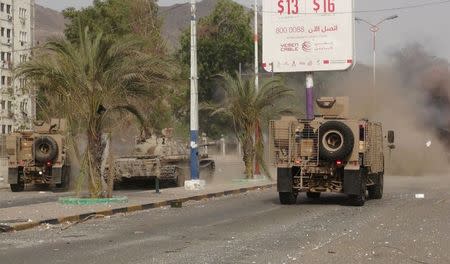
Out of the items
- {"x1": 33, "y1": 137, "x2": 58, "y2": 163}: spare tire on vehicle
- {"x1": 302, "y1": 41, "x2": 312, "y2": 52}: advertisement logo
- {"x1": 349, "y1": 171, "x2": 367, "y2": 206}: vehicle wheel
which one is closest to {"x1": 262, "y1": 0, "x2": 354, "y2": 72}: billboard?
{"x1": 302, "y1": 41, "x2": 312, "y2": 52}: advertisement logo

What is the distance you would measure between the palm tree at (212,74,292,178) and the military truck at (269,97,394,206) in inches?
374

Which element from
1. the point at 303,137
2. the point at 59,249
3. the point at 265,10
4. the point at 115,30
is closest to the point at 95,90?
the point at 303,137

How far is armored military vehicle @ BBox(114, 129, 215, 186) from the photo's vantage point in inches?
1040

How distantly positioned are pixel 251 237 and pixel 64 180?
1531 cm

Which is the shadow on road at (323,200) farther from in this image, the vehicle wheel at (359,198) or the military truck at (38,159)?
the military truck at (38,159)

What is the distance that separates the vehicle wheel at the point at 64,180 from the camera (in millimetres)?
27433

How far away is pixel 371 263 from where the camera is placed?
420 inches

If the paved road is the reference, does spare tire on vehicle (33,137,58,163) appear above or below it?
above

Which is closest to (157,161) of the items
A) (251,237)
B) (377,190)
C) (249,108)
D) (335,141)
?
(249,108)

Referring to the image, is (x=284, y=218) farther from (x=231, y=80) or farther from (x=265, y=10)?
(x=265, y=10)

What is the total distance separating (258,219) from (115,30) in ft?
123

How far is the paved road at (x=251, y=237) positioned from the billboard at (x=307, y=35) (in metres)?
16.2

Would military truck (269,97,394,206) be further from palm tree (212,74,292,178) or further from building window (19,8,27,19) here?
building window (19,8,27,19)


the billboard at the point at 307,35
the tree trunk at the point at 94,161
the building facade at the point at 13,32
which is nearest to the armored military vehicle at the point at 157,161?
the tree trunk at the point at 94,161
